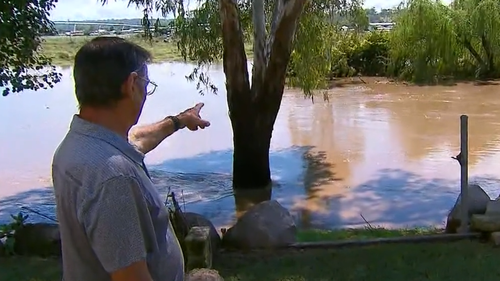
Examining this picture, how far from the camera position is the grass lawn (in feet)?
13.6

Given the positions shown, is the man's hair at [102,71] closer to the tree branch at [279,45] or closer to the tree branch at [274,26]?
the tree branch at [279,45]

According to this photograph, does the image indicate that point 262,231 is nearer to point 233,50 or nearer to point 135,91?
point 135,91

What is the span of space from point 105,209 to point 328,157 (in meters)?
9.65

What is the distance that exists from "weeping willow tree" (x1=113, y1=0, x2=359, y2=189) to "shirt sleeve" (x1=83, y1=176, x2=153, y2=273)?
6.52m

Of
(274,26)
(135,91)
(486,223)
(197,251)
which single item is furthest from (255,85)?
(135,91)

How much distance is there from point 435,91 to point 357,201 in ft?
39.2

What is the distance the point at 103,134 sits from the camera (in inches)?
59.4

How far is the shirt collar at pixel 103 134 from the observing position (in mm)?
1508

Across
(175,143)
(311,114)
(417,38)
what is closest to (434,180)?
(175,143)

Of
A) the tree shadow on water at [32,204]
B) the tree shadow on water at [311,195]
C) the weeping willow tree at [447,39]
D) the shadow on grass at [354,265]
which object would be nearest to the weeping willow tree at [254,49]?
the tree shadow on water at [311,195]

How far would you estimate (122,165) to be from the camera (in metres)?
1.46

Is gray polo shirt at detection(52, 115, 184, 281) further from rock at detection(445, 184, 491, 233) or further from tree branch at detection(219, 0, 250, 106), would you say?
tree branch at detection(219, 0, 250, 106)

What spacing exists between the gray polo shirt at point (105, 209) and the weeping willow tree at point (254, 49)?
6418 millimetres

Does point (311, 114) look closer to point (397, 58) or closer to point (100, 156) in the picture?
point (397, 58)
